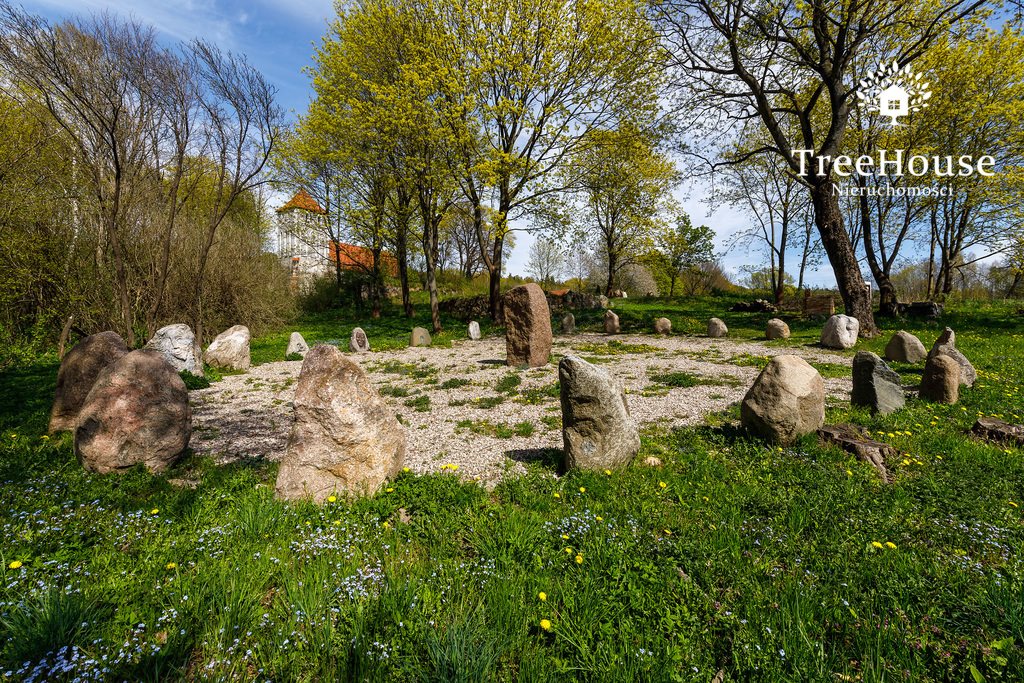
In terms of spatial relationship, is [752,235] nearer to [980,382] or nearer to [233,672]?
[980,382]

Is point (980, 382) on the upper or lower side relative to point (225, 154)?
lower

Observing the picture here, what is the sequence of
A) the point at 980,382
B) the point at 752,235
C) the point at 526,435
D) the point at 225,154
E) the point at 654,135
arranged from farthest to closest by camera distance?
the point at 752,235, the point at 654,135, the point at 225,154, the point at 980,382, the point at 526,435

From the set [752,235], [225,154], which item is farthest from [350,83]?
[752,235]

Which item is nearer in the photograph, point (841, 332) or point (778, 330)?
point (841, 332)

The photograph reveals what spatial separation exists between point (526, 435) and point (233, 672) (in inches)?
190

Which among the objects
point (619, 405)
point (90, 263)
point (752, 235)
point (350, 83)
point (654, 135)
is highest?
point (350, 83)

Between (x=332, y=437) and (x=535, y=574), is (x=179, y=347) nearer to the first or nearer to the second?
(x=332, y=437)

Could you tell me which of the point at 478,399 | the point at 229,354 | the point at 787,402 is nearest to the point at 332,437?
the point at 478,399

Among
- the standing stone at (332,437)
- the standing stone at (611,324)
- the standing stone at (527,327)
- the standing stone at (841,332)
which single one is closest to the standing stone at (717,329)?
the standing stone at (841,332)

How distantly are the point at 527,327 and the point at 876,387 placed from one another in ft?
25.5

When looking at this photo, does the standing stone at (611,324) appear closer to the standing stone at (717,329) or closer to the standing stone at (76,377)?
the standing stone at (717,329)

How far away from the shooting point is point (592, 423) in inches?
200

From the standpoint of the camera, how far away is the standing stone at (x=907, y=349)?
10828 millimetres

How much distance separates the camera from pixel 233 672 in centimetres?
226
